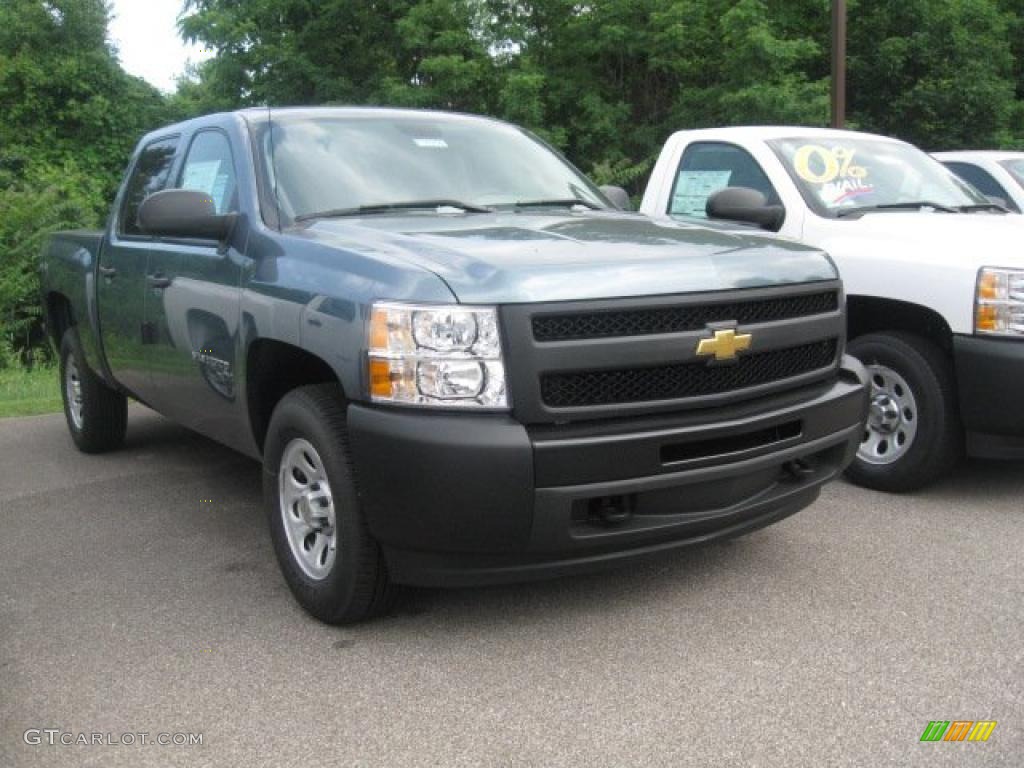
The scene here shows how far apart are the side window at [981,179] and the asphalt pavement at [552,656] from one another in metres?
5.08

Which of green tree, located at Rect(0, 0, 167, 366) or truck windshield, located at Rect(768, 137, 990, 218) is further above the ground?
green tree, located at Rect(0, 0, 167, 366)

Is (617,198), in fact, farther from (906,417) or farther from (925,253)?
(906,417)

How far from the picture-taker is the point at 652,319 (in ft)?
10.9

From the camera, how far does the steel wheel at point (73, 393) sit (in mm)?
6574

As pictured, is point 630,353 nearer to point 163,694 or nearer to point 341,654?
point 341,654

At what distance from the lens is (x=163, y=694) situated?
3172 millimetres

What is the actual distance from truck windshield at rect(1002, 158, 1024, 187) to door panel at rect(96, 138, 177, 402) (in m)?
7.08

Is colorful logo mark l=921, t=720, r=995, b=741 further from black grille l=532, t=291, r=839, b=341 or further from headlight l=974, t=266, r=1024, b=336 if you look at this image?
headlight l=974, t=266, r=1024, b=336

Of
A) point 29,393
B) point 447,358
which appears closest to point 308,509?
point 447,358

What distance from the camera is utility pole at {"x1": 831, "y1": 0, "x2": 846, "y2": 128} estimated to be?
37.6ft

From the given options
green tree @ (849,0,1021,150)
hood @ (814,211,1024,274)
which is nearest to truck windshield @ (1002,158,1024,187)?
hood @ (814,211,1024,274)

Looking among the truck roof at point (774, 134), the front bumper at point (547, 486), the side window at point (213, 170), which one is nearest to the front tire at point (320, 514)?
the front bumper at point (547, 486)

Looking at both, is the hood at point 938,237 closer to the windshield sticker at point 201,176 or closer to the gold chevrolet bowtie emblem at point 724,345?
the gold chevrolet bowtie emblem at point 724,345

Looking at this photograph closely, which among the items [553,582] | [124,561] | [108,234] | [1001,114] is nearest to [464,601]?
[553,582]
